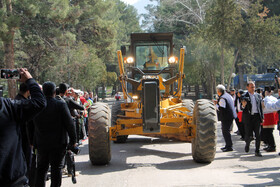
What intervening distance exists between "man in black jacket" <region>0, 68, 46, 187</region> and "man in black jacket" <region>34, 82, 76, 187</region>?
1908mm

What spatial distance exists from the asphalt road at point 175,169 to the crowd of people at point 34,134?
103 cm

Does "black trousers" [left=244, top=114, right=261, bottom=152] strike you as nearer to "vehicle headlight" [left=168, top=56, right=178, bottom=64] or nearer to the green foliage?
"vehicle headlight" [left=168, top=56, right=178, bottom=64]

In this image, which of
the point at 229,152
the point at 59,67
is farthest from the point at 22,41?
the point at 229,152

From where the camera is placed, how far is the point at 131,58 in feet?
40.6

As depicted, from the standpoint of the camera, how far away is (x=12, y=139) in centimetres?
371

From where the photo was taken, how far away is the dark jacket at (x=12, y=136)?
11.8ft

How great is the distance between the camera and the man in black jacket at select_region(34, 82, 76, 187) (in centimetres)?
575

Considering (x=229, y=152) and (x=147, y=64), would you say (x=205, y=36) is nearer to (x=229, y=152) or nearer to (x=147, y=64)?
(x=147, y=64)

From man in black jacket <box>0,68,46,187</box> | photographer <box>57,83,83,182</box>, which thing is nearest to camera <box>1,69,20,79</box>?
man in black jacket <box>0,68,46,187</box>

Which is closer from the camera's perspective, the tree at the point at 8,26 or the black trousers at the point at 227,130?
the black trousers at the point at 227,130

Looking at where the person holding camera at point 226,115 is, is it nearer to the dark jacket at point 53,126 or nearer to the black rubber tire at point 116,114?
the black rubber tire at point 116,114

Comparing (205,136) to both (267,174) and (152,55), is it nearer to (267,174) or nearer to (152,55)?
(267,174)

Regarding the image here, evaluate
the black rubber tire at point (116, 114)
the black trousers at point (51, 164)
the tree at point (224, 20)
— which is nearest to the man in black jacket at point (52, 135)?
the black trousers at point (51, 164)

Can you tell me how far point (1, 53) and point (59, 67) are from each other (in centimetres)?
713
